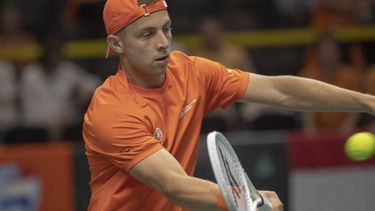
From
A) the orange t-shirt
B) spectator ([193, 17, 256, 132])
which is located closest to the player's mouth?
the orange t-shirt

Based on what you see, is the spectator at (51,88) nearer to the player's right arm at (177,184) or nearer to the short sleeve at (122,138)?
the short sleeve at (122,138)

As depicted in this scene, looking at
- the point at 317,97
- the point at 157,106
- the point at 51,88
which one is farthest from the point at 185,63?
the point at 51,88

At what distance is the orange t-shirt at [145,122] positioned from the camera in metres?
5.50

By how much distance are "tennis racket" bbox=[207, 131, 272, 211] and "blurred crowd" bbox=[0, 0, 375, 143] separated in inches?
171

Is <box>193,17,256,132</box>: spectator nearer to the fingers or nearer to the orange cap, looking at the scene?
the orange cap

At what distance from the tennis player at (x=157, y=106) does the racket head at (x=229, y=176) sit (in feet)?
0.34

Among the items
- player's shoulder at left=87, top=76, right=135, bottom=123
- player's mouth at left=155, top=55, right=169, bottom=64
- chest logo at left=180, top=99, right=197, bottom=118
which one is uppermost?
→ player's mouth at left=155, top=55, right=169, bottom=64

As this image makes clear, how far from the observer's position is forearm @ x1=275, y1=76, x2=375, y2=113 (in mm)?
5855

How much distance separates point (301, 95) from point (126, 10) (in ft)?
3.78

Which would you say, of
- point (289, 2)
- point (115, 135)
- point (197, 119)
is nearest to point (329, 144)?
point (289, 2)

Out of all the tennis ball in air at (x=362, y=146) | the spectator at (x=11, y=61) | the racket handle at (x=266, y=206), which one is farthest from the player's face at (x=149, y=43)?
the spectator at (x=11, y=61)

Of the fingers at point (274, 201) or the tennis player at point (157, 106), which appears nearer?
the fingers at point (274, 201)

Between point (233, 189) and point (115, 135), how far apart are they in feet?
2.36

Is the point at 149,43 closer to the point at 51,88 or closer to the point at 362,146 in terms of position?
the point at 362,146
